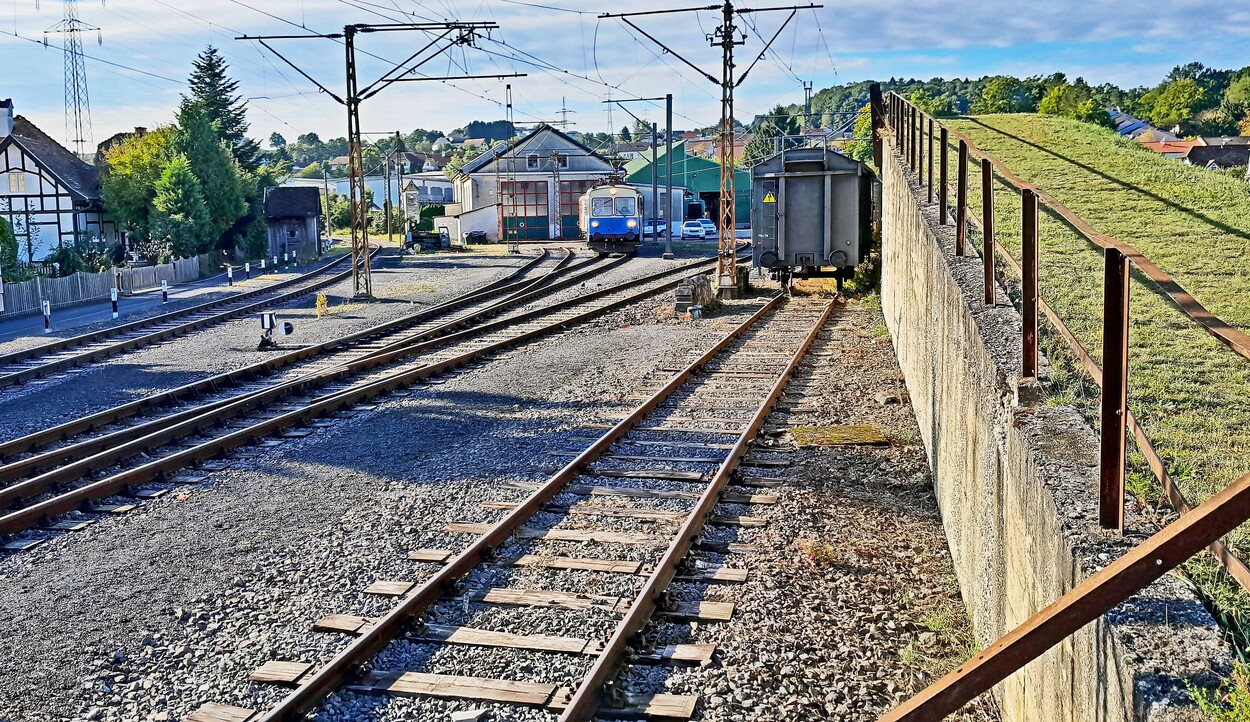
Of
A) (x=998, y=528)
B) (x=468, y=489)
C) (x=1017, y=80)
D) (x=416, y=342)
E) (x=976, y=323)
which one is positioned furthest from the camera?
(x=1017, y=80)

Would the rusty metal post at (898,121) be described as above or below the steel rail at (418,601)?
above

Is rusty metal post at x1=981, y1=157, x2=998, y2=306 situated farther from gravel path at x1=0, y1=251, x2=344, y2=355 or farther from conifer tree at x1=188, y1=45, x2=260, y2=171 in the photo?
conifer tree at x1=188, y1=45, x2=260, y2=171

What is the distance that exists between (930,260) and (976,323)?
3.74 m

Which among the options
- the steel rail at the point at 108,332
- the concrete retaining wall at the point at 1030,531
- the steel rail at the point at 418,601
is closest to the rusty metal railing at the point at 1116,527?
the concrete retaining wall at the point at 1030,531

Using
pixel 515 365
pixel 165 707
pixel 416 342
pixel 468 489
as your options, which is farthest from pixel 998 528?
pixel 416 342

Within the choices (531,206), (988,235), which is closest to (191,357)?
(988,235)

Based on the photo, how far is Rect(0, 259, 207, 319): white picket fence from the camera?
27781 millimetres

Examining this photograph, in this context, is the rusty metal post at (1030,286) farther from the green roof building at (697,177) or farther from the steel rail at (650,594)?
the green roof building at (697,177)

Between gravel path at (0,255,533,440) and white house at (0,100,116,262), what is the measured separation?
18.2m

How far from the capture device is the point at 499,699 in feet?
18.5

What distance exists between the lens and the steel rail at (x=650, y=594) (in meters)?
5.52

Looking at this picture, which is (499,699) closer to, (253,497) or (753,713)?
(753,713)

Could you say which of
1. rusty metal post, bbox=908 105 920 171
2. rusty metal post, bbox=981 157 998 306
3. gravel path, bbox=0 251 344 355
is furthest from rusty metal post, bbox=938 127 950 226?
gravel path, bbox=0 251 344 355

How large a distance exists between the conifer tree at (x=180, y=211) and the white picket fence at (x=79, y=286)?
4841mm
